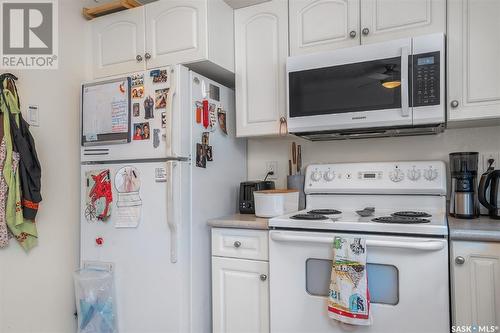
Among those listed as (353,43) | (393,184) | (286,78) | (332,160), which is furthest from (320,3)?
(393,184)

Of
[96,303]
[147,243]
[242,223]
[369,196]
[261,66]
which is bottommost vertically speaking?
[96,303]

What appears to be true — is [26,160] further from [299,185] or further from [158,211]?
[299,185]

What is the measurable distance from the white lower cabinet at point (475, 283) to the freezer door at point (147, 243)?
50.4 inches

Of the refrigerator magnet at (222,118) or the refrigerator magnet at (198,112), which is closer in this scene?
the refrigerator magnet at (198,112)

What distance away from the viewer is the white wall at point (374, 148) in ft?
6.50

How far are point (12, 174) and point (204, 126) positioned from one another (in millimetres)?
1014

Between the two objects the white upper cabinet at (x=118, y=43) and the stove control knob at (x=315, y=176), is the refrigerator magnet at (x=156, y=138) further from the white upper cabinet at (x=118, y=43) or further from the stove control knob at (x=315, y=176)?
the stove control knob at (x=315, y=176)

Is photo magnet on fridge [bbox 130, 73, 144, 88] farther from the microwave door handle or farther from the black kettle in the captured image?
the black kettle

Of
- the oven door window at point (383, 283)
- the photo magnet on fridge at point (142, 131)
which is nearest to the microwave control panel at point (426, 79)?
the oven door window at point (383, 283)

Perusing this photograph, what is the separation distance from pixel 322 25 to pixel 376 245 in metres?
1.28

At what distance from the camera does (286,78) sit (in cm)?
204

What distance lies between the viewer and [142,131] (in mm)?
1959

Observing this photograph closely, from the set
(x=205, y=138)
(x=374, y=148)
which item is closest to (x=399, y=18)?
(x=374, y=148)

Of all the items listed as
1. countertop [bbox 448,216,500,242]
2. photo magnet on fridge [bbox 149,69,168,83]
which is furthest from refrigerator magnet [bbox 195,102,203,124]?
countertop [bbox 448,216,500,242]
